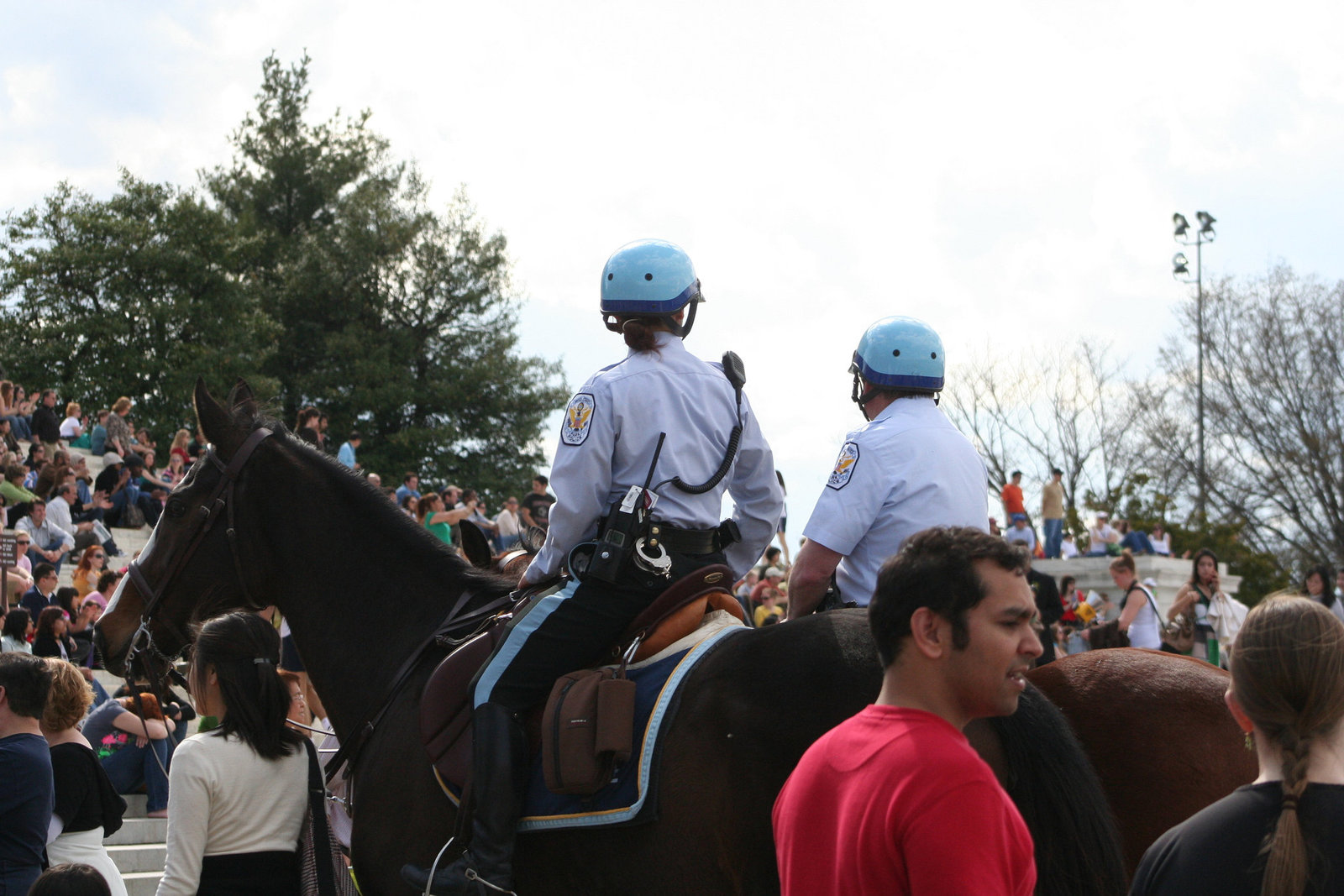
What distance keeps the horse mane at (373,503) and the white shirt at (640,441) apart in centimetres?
56

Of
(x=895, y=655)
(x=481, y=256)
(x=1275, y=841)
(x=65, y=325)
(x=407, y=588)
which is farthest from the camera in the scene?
(x=481, y=256)

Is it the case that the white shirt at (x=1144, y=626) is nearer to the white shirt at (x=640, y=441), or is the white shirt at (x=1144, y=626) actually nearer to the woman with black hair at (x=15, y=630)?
the white shirt at (x=640, y=441)

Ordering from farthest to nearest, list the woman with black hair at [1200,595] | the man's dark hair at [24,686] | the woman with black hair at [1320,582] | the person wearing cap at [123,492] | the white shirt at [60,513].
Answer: the person wearing cap at [123,492], the white shirt at [60,513], the woman with black hair at [1320,582], the woman with black hair at [1200,595], the man's dark hair at [24,686]

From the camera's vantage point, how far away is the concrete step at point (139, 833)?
9.51m

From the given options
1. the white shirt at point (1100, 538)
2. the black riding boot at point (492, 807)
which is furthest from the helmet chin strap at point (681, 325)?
the white shirt at point (1100, 538)

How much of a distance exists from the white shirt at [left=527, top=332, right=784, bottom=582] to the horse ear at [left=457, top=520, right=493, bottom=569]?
1280 millimetres

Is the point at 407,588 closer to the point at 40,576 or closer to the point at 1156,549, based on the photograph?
the point at 40,576

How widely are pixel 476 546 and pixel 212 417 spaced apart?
1.28 m

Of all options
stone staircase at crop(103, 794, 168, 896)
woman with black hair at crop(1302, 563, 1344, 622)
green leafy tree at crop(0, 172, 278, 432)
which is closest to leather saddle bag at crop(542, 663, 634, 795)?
stone staircase at crop(103, 794, 168, 896)

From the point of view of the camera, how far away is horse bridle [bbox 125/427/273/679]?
5.21m

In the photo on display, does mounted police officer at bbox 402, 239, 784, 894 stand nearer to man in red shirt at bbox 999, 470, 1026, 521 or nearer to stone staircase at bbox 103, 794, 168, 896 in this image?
stone staircase at bbox 103, 794, 168, 896

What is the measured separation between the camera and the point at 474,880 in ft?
12.8

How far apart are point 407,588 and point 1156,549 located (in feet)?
98.8

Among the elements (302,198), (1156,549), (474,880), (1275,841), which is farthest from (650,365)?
(302,198)
